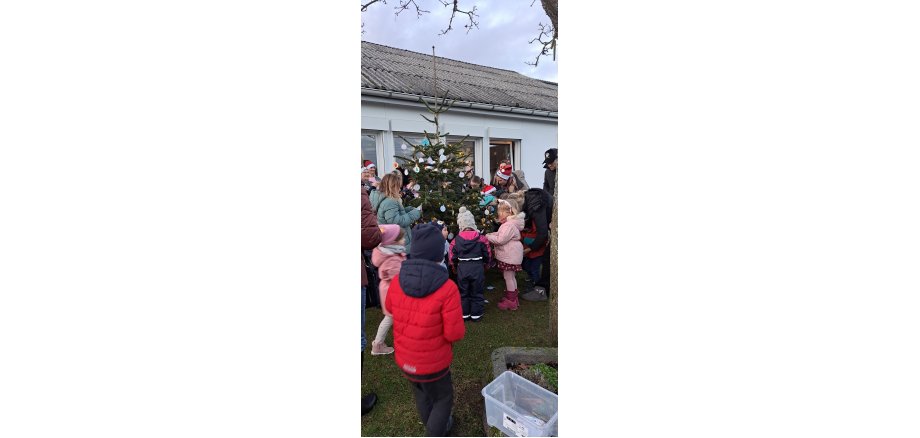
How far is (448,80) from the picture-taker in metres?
7.36

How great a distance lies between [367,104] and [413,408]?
4265 millimetres

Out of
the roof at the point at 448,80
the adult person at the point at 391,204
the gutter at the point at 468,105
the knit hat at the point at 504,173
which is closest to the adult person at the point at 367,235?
the adult person at the point at 391,204

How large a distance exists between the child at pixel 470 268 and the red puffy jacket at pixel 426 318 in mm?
1672

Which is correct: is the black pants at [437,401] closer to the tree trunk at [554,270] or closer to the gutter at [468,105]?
the tree trunk at [554,270]

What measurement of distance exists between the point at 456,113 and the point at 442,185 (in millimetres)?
2289

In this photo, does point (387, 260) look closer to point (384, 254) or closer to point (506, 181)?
point (384, 254)

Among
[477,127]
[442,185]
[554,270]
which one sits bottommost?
[554,270]

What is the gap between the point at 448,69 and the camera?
8.38 meters

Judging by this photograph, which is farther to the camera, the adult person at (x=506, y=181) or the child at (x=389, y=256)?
the adult person at (x=506, y=181)

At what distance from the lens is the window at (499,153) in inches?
277

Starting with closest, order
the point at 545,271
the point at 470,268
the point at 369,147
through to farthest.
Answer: the point at 470,268 → the point at 545,271 → the point at 369,147

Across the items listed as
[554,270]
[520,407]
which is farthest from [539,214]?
[520,407]

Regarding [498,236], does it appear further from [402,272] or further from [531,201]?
[402,272]

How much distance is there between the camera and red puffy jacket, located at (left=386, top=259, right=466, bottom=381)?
1.74 metres
